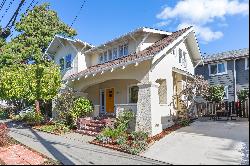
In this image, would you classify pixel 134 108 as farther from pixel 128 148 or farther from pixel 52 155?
pixel 52 155

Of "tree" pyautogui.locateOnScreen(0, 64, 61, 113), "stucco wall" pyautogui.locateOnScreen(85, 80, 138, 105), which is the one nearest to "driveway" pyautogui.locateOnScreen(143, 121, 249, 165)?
"stucco wall" pyautogui.locateOnScreen(85, 80, 138, 105)

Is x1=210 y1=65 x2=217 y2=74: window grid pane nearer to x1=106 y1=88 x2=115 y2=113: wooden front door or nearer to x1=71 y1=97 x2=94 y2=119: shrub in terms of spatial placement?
x1=106 y1=88 x2=115 y2=113: wooden front door

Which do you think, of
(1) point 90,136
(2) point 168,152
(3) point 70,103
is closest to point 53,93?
(3) point 70,103

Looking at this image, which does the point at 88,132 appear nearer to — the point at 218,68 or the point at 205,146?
the point at 205,146

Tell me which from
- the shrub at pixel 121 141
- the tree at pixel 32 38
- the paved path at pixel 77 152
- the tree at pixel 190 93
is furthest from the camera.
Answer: the tree at pixel 32 38

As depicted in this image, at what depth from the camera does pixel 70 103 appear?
20.9 metres

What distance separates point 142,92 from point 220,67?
14.5 meters

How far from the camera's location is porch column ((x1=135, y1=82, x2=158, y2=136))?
1556 cm

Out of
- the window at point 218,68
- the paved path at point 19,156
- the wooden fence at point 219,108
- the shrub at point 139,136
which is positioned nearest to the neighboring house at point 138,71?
the shrub at point 139,136

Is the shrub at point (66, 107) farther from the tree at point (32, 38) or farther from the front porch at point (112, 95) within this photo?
the tree at point (32, 38)

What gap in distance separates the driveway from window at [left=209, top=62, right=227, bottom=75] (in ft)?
38.1

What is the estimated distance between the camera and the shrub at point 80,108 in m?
20.4

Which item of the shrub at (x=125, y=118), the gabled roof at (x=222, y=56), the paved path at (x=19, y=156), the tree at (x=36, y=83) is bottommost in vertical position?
the paved path at (x=19, y=156)

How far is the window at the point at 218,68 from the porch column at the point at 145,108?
1390 cm
